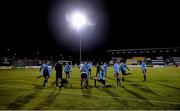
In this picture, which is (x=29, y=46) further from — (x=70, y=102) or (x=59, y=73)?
(x=70, y=102)

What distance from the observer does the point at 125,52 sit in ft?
333

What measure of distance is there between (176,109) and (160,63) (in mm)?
76161

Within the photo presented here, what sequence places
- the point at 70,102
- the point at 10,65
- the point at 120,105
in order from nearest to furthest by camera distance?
the point at 120,105
the point at 70,102
the point at 10,65

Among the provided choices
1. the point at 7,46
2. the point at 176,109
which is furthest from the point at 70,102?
the point at 7,46

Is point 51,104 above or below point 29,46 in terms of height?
below

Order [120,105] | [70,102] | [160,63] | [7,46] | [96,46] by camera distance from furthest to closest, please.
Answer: [96,46], [7,46], [160,63], [70,102], [120,105]

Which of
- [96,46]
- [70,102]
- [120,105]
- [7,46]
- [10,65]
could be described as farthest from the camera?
[96,46]

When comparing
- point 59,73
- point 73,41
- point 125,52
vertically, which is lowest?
point 59,73

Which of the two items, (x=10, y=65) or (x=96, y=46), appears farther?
(x=96, y=46)

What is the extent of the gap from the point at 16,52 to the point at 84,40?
1462 inches

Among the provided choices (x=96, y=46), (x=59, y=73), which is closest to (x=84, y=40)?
(x=96, y=46)

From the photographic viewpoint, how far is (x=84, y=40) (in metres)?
124

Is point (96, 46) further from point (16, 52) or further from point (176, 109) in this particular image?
point (176, 109)

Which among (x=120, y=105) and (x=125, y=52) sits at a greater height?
(x=125, y=52)
